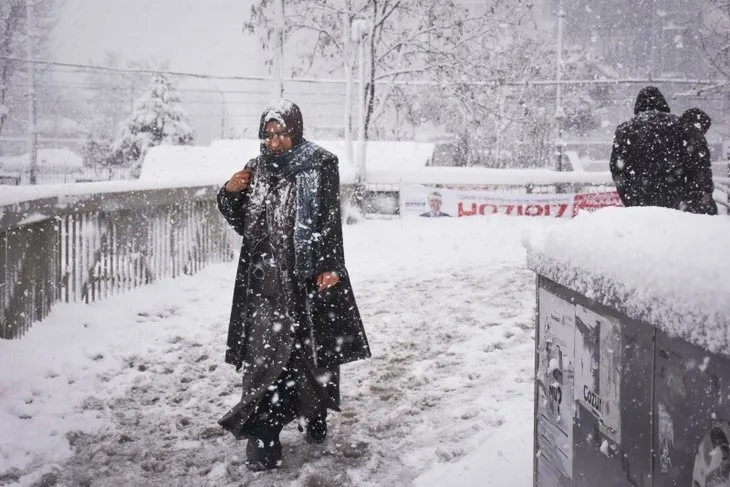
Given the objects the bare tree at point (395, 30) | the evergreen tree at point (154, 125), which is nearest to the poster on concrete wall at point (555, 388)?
the bare tree at point (395, 30)

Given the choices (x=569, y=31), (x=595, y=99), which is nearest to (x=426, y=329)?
(x=595, y=99)

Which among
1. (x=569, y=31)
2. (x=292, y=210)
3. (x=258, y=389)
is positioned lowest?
(x=258, y=389)

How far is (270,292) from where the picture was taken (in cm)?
370

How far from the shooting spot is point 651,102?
5.51m

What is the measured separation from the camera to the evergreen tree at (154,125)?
37.3m

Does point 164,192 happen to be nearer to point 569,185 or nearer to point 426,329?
point 426,329

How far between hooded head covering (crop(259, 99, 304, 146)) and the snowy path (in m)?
1.78

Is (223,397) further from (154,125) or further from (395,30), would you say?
(154,125)

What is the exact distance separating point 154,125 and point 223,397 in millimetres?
34837

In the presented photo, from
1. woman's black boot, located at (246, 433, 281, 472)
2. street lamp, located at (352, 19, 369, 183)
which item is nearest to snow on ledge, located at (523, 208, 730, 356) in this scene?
woman's black boot, located at (246, 433, 281, 472)

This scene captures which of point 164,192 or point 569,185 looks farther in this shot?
point 569,185

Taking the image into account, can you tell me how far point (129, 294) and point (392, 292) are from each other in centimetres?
298

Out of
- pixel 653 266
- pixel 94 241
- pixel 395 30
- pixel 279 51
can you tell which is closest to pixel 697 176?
pixel 653 266

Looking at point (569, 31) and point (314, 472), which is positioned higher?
point (569, 31)
